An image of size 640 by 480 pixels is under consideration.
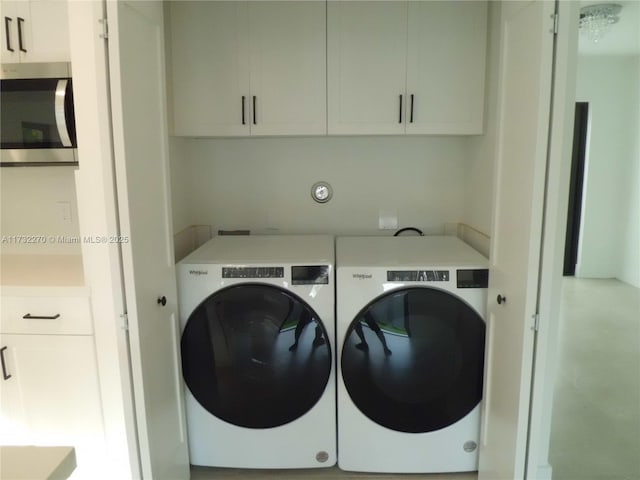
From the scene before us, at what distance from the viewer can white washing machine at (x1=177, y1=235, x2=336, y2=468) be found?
5.86ft

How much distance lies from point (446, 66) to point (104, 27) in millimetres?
1462

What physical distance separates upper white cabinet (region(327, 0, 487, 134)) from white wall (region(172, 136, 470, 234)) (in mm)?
310

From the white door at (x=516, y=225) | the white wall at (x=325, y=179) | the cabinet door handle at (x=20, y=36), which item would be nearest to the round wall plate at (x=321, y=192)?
the white wall at (x=325, y=179)

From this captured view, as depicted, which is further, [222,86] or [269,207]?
[269,207]

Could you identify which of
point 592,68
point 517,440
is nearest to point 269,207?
point 517,440

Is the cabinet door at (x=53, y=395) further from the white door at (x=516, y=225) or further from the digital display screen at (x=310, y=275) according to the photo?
the white door at (x=516, y=225)

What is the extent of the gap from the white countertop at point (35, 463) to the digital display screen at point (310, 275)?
1.20 meters

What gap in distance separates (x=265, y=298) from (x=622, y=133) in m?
4.51

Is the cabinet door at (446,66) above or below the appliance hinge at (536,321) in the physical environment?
above

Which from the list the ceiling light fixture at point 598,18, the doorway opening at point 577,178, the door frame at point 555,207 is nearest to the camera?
the door frame at point 555,207

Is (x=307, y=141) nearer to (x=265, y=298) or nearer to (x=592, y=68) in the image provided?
(x=265, y=298)

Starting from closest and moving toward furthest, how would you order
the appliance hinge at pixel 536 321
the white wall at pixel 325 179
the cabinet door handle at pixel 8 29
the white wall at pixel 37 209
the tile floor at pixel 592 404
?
the appliance hinge at pixel 536 321 < the cabinet door handle at pixel 8 29 < the tile floor at pixel 592 404 < the white wall at pixel 37 209 < the white wall at pixel 325 179

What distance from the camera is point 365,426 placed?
188 centimetres

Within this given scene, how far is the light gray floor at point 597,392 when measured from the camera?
2043mm
